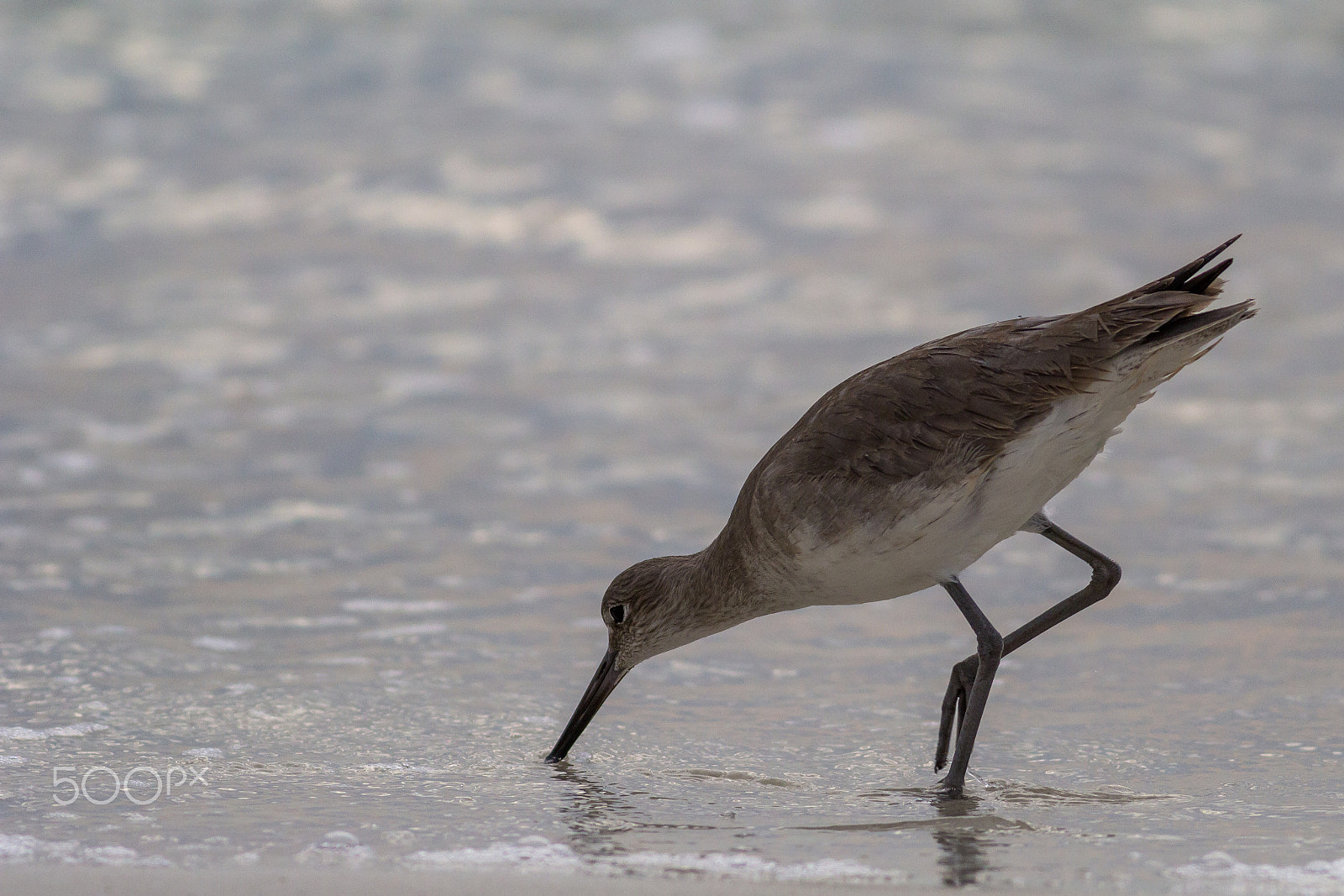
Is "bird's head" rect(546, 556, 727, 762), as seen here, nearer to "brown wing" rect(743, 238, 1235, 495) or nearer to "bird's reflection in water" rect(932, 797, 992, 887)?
"brown wing" rect(743, 238, 1235, 495)

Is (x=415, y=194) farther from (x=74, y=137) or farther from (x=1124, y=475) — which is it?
(x=1124, y=475)

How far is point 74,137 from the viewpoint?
46.8ft

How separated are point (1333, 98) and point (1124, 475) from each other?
920 cm

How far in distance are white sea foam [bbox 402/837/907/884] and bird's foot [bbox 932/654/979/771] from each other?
4.35 feet

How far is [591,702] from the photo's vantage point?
5574mm

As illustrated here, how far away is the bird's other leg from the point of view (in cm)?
491

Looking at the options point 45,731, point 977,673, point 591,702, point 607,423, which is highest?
point 607,423

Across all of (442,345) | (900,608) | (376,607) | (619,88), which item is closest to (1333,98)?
(619,88)

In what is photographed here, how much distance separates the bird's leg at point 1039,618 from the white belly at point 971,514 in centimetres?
39

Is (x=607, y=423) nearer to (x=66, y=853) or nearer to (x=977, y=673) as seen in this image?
(x=977, y=673)

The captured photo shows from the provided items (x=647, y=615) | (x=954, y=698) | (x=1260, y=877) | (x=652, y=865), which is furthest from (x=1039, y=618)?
(x=652, y=865)

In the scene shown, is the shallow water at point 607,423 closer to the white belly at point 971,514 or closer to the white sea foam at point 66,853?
the white sea foam at point 66,853

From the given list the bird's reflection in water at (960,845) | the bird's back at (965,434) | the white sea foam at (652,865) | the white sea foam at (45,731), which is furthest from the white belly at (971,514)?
the white sea foam at (45,731)

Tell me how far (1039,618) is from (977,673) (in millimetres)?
519
